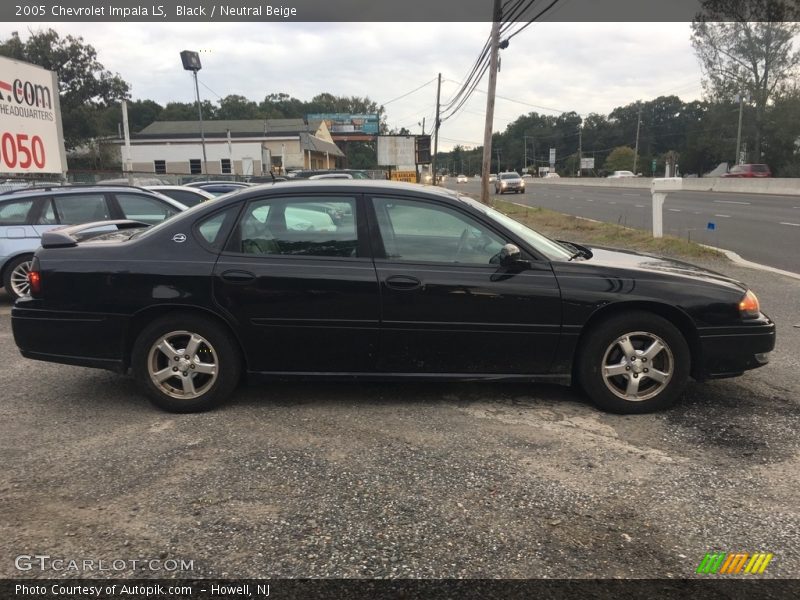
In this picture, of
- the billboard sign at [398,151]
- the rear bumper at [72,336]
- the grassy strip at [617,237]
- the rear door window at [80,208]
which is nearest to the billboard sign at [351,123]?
the billboard sign at [398,151]

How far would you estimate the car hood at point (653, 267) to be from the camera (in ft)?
13.5

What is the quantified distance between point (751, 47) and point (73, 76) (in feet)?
222

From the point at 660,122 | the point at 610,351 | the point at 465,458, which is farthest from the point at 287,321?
the point at 660,122

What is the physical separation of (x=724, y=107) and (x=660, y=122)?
64.7m

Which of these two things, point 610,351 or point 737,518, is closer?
point 737,518

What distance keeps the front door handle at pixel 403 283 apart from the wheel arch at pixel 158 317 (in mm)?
1119

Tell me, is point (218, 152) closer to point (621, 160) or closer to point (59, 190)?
point (59, 190)

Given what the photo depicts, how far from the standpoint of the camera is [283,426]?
392 centimetres

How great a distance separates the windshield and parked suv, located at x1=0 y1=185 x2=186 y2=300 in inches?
193

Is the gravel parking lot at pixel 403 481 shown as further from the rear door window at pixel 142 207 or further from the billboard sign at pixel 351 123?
the billboard sign at pixel 351 123

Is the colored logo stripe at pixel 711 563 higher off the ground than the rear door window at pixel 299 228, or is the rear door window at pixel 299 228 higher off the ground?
the rear door window at pixel 299 228

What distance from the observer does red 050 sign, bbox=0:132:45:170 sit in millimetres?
14209

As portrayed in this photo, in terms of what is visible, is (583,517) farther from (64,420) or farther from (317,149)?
(317,149)

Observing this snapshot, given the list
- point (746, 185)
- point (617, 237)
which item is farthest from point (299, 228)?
point (746, 185)
